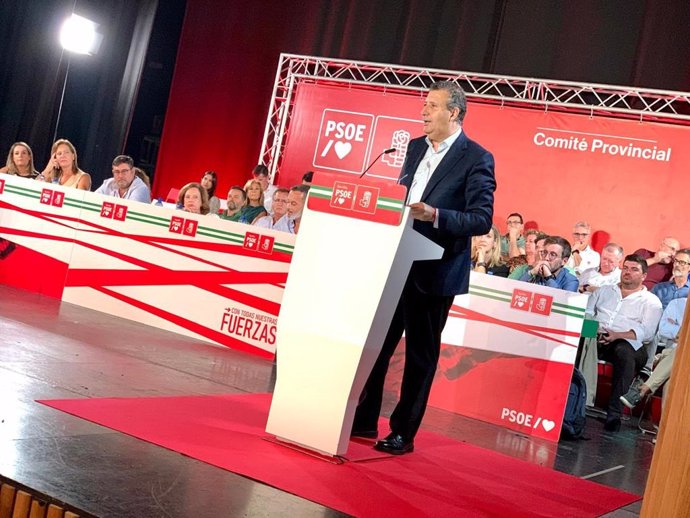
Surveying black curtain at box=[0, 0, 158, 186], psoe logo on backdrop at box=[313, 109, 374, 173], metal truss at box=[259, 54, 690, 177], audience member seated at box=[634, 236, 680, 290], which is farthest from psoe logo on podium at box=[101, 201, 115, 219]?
black curtain at box=[0, 0, 158, 186]

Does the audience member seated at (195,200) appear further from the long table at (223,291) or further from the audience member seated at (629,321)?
the audience member seated at (629,321)

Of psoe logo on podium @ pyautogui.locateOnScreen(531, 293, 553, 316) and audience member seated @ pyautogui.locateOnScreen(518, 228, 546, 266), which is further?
audience member seated @ pyautogui.locateOnScreen(518, 228, 546, 266)

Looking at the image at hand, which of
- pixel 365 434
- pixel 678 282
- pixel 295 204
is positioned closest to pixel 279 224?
pixel 295 204

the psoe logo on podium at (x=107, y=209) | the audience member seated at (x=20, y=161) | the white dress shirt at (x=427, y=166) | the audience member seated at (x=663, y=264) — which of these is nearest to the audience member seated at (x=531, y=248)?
the audience member seated at (x=663, y=264)

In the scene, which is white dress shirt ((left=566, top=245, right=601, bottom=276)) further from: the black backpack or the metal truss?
the black backpack

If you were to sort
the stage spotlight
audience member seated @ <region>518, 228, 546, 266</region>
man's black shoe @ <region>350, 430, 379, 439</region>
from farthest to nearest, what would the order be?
the stage spotlight
audience member seated @ <region>518, 228, 546, 266</region>
man's black shoe @ <region>350, 430, 379, 439</region>

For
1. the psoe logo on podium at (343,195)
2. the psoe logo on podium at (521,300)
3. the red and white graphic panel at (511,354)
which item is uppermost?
the psoe logo on podium at (343,195)

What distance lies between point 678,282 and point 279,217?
317 centimetres

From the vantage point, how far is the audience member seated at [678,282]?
6914 millimetres

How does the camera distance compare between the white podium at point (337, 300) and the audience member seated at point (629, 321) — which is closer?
the white podium at point (337, 300)

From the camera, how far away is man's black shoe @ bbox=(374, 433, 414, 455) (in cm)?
341

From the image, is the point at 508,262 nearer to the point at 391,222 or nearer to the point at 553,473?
the point at 553,473

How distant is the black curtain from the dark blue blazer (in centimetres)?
824

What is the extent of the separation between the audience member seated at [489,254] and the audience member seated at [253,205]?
5.80 feet
